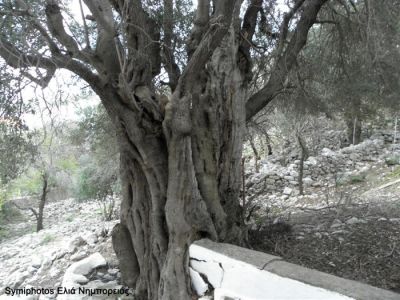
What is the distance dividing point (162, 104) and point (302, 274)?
79.2 inches

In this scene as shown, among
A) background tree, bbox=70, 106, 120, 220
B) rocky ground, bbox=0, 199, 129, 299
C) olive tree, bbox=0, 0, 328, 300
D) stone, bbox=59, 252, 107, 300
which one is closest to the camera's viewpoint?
olive tree, bbox=0, 0, 328, 300

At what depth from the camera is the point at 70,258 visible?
6027 millimetres

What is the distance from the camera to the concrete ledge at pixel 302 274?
2.21m

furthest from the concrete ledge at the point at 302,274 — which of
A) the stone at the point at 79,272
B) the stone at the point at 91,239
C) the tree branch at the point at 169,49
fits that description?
the stone at the point at 91,239

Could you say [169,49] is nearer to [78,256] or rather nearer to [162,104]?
[162,104]

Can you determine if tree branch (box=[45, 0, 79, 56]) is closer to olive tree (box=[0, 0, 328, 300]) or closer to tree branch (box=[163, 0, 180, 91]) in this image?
olive tree (box=[0, 0, 328, 300])

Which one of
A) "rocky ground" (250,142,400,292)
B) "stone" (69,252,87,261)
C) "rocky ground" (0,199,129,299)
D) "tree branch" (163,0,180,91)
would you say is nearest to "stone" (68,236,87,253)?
"rocky ground" (0,199,129,299)

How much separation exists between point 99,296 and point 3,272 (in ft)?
16.7

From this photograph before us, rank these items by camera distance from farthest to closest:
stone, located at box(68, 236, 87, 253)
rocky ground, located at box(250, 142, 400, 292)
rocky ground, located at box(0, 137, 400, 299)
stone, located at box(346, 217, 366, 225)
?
stone, located at box(68, 236, 87, 253)
stone, located at box(346, 217, 366, 225)
rocky ground, located at box(0, 137, 400, 299)
rocky ground, located at box(250, 142, 400, 292)

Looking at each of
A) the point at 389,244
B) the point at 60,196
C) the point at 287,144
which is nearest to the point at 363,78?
the point at 389,244

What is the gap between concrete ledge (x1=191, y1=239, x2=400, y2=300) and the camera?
2205 mm

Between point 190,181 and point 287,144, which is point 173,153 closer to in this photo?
point 190,181

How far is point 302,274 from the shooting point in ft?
8.27

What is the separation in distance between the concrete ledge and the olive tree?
418mm
